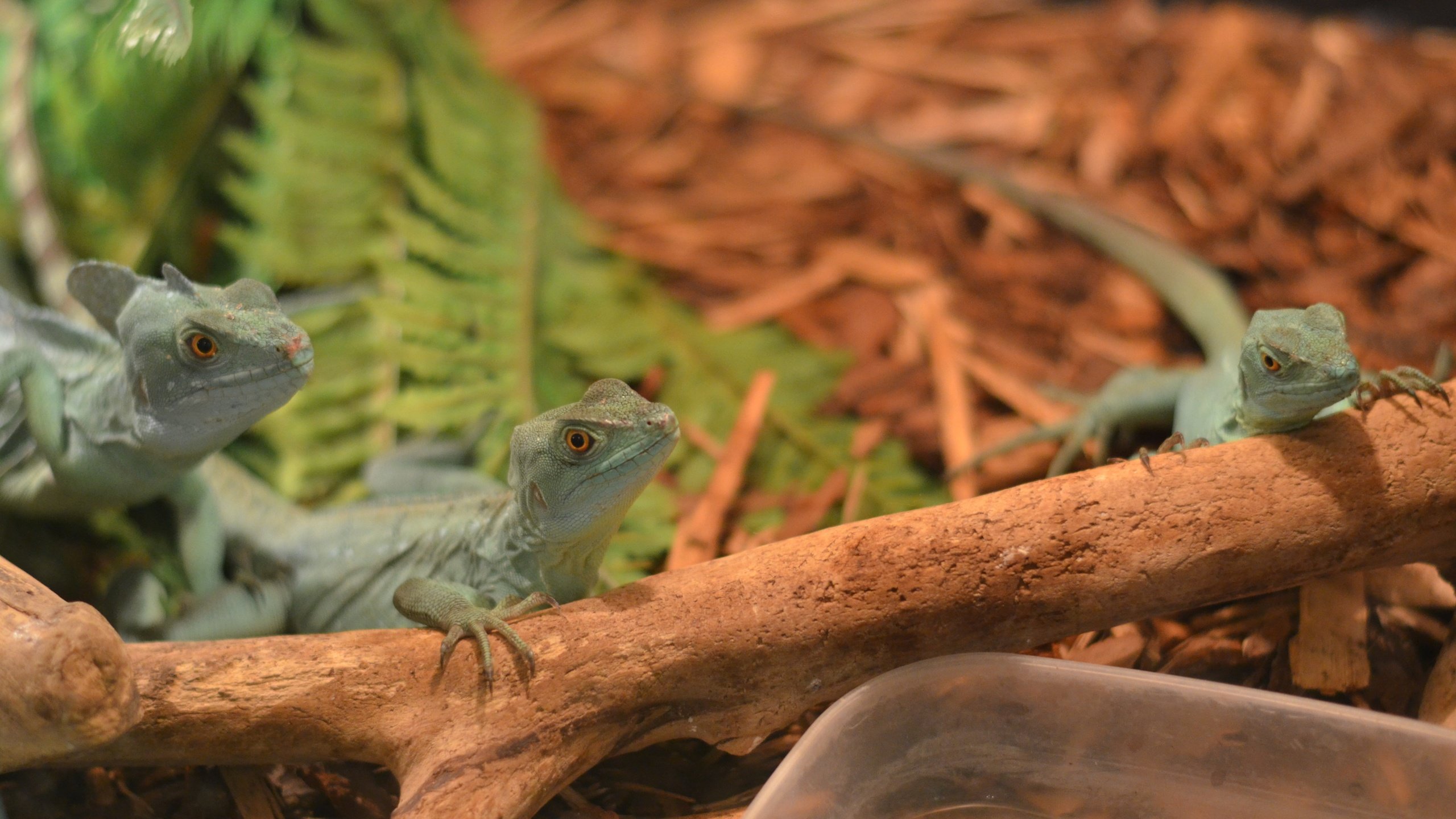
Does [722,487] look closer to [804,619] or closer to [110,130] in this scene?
[804,619]

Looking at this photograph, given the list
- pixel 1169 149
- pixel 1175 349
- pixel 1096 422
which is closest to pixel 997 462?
pixel 1096 422

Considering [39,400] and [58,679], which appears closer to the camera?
[58,679]

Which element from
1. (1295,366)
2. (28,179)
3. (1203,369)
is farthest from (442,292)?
(1295,366)

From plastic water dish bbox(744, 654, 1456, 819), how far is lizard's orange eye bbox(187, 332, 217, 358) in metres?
1.63

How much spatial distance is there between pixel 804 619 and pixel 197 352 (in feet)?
5.08

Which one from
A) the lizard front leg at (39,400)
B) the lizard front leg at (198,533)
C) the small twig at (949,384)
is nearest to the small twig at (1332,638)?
the small twig at (949,384)

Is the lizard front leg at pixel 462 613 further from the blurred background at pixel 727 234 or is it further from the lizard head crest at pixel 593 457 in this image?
the blurred background at pixel 727 234

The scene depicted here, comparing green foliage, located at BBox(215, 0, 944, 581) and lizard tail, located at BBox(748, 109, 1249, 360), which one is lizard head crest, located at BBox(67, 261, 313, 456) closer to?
green foliage, located at BBox(215, 0, 944, 581)

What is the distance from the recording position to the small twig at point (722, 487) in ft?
10.2

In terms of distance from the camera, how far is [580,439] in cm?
240

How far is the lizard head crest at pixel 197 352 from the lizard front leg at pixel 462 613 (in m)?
0.57

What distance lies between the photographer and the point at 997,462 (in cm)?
359

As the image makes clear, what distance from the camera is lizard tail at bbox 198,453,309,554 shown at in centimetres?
301

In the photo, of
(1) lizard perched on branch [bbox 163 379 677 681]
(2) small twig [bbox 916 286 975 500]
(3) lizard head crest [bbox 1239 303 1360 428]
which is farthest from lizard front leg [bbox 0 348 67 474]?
(3) lizard head crest [bbox 1239 303 1360 428]
